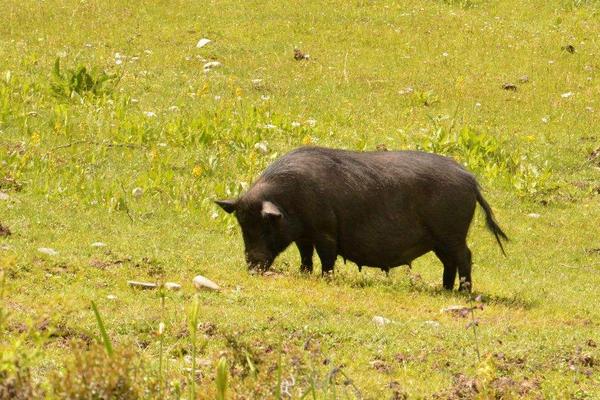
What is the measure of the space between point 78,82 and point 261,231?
7.78m

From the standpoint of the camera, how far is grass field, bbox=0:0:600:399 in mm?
7934

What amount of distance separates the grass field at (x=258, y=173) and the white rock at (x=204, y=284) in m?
0.18

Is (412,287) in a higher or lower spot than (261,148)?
higher

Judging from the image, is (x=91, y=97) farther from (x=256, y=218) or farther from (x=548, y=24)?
(x=548, y=24)

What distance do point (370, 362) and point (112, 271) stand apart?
10.5ft

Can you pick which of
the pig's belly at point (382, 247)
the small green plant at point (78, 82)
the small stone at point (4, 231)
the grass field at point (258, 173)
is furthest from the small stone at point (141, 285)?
the small green plant at point (78, 82)

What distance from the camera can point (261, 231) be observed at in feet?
39.7

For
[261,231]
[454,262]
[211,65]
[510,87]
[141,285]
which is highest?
[141,285]

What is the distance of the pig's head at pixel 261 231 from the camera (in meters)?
12.0

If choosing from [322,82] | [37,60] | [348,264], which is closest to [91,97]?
[37,60]

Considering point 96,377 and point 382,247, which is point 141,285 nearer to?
point 382,247

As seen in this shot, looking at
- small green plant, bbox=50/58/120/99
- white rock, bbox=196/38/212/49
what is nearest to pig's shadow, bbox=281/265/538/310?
small green plant, bbox=50/58/120/99

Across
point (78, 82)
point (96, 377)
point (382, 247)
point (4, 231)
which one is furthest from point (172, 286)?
point (78, 82)

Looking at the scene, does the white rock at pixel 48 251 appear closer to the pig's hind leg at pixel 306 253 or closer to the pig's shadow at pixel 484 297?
the pig's hind leg at pixel 306 253
